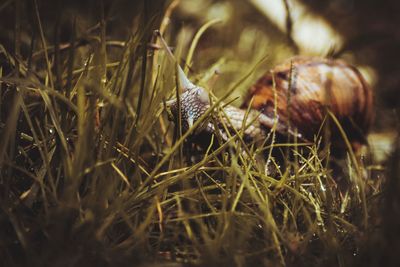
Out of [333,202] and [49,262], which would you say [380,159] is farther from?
[49,262]

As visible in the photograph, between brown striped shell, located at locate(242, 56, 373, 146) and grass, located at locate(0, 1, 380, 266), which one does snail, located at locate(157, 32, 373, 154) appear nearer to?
brown striped shell, located at locate(242, 56, 373, 146)

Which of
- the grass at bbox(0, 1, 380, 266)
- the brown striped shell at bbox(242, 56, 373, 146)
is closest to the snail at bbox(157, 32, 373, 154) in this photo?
the brown striped shell at bbox(242, 56, 373, 146)

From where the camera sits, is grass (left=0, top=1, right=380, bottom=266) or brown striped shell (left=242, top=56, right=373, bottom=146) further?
brown striped shell (left=242, top=56, right=373, bottom=146)

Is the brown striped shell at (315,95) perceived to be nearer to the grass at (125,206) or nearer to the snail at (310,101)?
the snail at (310,101)

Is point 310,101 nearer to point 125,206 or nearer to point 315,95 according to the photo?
point 315,95

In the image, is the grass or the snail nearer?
the grass

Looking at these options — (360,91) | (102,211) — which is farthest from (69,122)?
(360,91)

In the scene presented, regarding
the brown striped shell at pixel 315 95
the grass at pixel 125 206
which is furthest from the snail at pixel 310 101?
the grass at pixel 125 206

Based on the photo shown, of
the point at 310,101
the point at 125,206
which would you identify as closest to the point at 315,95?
the point at 310,101
